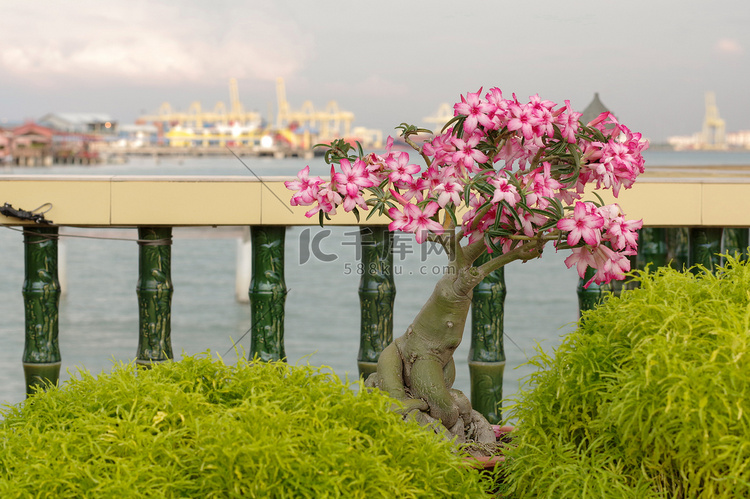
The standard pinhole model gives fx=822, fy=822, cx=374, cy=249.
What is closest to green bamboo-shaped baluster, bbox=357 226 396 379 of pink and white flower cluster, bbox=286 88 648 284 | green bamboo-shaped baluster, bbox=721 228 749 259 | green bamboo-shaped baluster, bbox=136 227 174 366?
green bamboo-shaped baluster, bbox=136 227 174 366

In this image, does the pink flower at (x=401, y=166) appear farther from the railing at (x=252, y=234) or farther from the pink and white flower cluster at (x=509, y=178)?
the railing at (x=252, y=234)

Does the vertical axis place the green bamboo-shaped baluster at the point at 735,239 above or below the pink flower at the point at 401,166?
below

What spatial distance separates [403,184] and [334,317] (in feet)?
66.2

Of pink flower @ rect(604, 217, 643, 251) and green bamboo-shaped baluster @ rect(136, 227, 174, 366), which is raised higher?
pink flower @ rect(604, 217, 643, 251)

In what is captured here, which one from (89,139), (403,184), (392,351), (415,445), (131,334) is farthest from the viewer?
(89,139)

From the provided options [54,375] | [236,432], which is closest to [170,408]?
[236,432]

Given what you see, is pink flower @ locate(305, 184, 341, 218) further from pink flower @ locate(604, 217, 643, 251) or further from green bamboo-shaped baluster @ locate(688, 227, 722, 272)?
green bamboo-shaped baluster @ locate(688, 227, 722, 272)

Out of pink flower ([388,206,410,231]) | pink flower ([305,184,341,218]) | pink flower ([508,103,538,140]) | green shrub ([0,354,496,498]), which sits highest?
pink flower ([508,103,538,140])

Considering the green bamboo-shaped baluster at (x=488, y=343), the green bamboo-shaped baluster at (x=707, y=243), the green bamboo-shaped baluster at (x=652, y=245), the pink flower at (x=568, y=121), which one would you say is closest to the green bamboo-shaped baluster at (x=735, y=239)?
the green bamboo-shaped baluster at (x=707, y=243)

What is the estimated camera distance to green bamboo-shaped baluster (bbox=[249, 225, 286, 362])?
2.92 metres

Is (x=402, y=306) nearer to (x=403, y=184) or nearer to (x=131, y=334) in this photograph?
(x=131, y=334)

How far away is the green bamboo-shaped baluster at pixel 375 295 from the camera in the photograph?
9.65 ft

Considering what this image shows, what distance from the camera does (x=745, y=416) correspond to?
4.99 feet

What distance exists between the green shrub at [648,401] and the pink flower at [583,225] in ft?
0.57
